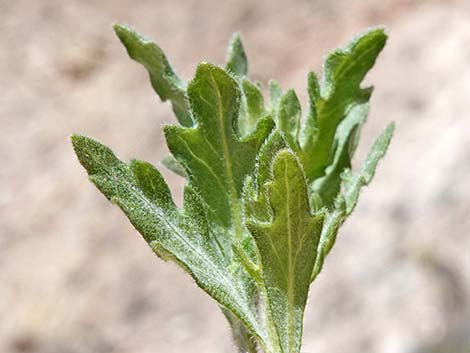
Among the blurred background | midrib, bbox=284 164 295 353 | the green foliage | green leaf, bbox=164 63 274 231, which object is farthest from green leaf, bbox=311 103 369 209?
the blurred background

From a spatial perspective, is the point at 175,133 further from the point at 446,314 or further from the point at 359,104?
the point at 446,314

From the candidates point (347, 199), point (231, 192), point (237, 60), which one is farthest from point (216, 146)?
point (237, 60)

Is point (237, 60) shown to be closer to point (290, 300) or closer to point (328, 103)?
point (328, 103)

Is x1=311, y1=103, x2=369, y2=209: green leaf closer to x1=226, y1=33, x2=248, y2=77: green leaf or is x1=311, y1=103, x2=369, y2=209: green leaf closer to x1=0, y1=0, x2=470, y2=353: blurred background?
x1=226, y1=33, x2=248, y2=77: green leaf

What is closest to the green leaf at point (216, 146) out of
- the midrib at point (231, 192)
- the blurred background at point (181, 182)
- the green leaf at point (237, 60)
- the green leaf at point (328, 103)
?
the midrib at point (231, 192)

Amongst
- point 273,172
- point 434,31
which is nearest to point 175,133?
point 273,172
